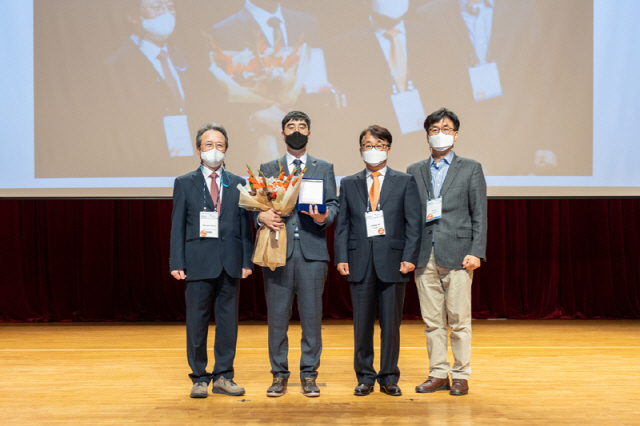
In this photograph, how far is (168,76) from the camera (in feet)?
14.0

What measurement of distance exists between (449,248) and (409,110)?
5.77ft

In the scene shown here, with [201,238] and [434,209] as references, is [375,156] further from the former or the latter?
[201,238]

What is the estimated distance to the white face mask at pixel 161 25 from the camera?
4262mm

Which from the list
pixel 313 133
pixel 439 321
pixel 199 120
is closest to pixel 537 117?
pixel 313 133

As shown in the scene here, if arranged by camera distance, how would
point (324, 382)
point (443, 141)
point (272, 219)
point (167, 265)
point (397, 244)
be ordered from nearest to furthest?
point (272, 219), point (397, 244), point (443, 141), point (324, 382), point (167, 265)

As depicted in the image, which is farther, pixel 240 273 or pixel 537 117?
pixel 537 117

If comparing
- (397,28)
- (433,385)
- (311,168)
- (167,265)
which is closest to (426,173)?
(311,168)

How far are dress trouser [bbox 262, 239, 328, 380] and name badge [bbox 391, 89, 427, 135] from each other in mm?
1901

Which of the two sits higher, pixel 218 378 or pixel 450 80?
pixel 450 80

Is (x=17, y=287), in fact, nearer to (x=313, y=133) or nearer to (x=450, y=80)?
(x=313, y=133)

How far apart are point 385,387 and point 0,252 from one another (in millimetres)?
4789

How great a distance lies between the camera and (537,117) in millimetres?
4242

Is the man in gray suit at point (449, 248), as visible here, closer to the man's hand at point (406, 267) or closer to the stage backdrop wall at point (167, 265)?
the man's hand at point (406, 267)

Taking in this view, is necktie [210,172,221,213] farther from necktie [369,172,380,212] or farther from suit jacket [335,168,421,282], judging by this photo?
necktie [369,172,380,212]
